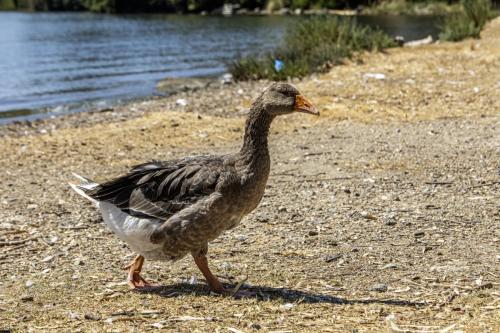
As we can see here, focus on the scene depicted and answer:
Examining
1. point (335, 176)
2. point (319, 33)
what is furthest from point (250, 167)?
point (319, 33)

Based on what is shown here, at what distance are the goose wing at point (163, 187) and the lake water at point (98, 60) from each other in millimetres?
14337

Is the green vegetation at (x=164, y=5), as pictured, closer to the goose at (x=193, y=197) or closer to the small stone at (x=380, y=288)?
the goose at (x=193, y=197)

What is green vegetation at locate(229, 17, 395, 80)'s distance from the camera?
2116 centimetres

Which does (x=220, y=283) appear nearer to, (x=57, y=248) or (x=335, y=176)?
(x=57, y=248)

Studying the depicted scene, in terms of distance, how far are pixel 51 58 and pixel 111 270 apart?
30.1 meters

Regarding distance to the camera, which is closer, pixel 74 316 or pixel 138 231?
pixel 74 316

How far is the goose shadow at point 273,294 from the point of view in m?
5.57

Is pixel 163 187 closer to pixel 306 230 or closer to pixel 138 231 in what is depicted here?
pixel 138 231

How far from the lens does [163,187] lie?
232 inches

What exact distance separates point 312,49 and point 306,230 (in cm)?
1598

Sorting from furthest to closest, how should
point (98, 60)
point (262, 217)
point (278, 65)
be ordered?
point (98, 60)
point (278, 65)
point (262, 217)

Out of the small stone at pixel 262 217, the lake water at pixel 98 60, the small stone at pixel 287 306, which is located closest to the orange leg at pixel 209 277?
the small stone at pixel 287 306

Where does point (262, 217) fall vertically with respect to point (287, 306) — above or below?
below

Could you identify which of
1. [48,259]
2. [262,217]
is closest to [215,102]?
[262,217]
